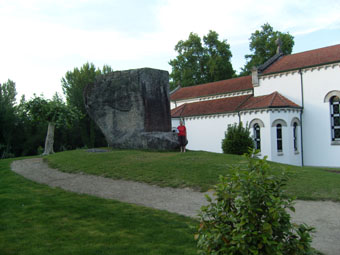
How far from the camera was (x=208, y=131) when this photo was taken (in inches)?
1188

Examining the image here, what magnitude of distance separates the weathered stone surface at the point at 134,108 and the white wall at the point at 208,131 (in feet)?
42.7

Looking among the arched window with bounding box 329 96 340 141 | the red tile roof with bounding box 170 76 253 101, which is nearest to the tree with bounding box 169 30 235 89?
the red tile roof with bounding box 170 76 253 101

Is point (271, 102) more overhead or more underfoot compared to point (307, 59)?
more underfoot

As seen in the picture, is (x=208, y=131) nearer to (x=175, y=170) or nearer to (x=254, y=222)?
(x=175, y=170)

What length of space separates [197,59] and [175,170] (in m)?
39.1

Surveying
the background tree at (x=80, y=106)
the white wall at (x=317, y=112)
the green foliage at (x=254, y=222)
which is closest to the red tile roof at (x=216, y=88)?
the white wall at (x=317, y=112)

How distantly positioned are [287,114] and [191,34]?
2866cm

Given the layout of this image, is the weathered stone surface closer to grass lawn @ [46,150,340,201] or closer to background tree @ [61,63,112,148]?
grass lawn @ [46,150,340,201]

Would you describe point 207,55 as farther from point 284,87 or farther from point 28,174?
point 28,174

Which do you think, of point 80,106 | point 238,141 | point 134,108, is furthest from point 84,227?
point 80,106

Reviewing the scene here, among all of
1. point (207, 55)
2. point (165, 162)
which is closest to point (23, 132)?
point (165, 162)

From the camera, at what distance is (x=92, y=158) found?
1415 cm

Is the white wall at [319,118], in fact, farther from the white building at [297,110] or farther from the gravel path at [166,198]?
the gravel path at [166,198]

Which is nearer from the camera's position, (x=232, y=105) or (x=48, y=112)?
(x=48, y=112)
